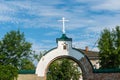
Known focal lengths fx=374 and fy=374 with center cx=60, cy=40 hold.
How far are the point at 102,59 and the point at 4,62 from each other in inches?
467

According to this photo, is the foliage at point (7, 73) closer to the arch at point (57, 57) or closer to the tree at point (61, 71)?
the arch at point (57, 57)

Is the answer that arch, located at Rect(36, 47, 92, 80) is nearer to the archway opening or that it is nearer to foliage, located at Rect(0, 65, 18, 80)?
foliage, located at Rect(0, 65, 18, 80)

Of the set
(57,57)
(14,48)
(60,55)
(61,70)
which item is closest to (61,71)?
(61,70)

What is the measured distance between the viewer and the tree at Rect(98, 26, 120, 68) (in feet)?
140

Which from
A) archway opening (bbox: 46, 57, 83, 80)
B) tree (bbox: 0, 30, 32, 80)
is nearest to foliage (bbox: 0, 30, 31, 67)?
tree (bbox: 0, 30, 32, 80)

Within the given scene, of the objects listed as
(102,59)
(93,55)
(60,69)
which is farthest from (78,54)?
(93,55)

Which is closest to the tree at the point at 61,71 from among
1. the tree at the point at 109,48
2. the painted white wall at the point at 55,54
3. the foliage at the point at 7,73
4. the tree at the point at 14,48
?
the tree at the point at 14,48

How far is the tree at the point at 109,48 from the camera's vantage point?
42.5m

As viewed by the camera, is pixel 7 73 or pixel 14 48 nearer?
pixel 7 73

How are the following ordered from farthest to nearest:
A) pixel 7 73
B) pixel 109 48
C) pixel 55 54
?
1. pixel 109 48
2. pixel 55 54
3. pixel 7 73

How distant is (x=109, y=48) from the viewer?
43.1 metres

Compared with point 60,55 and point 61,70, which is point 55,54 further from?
point 61,70

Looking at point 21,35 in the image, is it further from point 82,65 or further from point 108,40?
point 82,65

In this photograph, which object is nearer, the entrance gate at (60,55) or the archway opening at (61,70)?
the entrance gate at (60,55)
